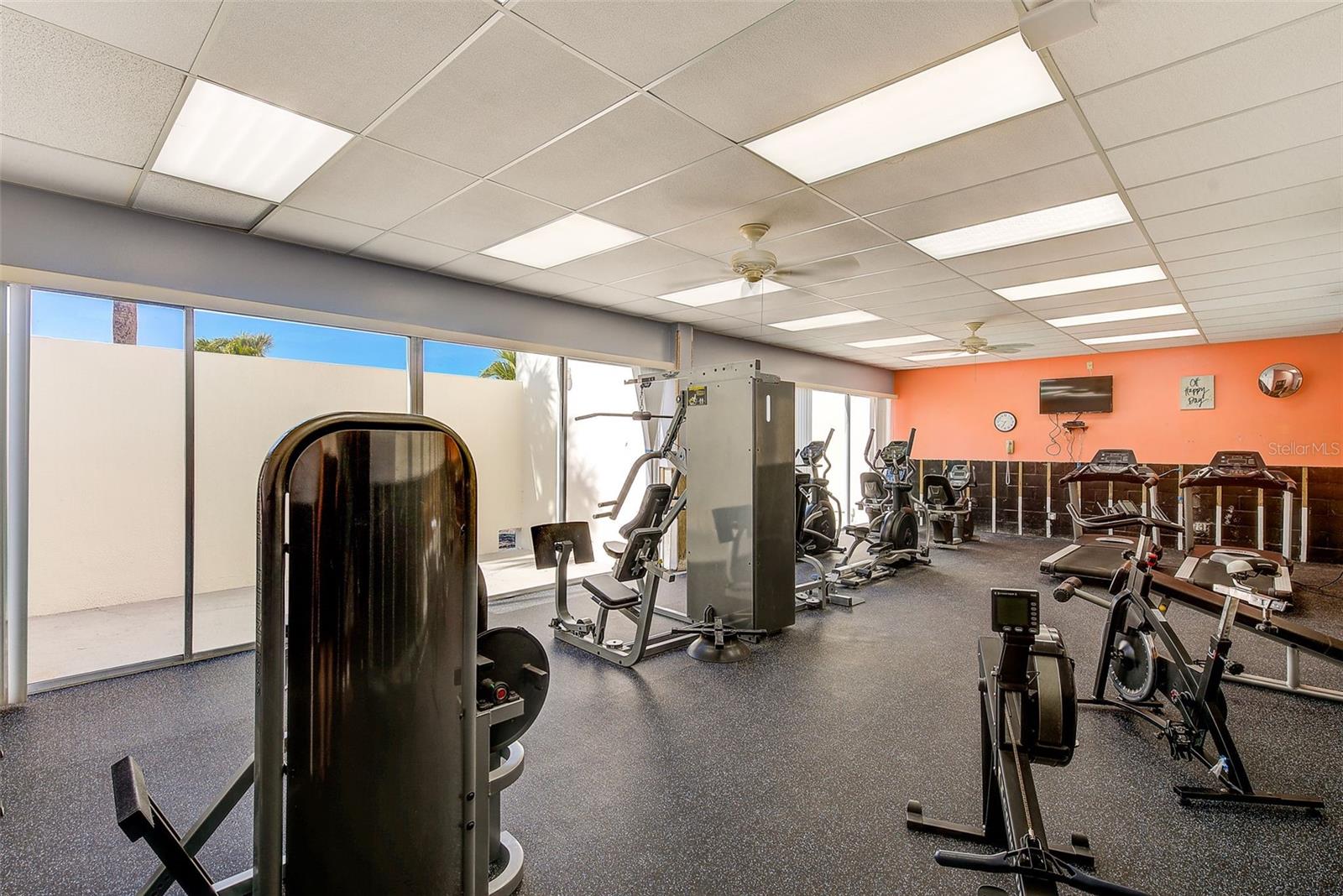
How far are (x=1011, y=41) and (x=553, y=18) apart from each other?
1.43m

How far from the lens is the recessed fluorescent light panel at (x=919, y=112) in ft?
6.60

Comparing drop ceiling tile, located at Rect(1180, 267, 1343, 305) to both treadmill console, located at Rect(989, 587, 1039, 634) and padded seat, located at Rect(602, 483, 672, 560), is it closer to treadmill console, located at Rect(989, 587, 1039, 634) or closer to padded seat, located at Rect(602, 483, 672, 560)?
padded seat, located at Rect(602, 483, 672, 560)

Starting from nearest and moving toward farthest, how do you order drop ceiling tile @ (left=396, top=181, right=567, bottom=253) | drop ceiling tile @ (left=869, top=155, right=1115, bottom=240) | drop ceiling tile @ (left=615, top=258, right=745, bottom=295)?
drop ceiling tile @ (left=869, top=155, right=1115, bottom=240) < drop ceiling tile @ (left=396, top=181, right=567, bottom=253) < drop ceiling tile @ (left=615, top=258, right=745, bottom=295)

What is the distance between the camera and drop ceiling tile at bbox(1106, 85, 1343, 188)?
2.20 meters

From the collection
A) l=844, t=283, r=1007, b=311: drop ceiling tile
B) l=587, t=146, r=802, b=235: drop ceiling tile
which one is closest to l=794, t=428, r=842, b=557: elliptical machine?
l=844, t=283, r=1007, b=311: drop ceiling tile

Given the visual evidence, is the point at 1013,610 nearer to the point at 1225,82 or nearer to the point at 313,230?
the point at 1225,82

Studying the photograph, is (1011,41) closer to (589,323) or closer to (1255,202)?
(1255,202)

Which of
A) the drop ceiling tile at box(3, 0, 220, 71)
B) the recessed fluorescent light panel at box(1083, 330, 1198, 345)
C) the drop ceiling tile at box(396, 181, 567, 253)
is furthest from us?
the recessed fluorescent light panel at box(1083, 330, 1198, 345)

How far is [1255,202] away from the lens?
305cm

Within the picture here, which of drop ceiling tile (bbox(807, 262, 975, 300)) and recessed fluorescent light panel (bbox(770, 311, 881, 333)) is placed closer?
drop ceiling tile (bbox(807, 262, 975, 300))

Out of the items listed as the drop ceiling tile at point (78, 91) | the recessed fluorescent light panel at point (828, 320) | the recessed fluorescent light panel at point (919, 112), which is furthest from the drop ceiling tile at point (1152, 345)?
the drop ceiling tile at point (78, 91)

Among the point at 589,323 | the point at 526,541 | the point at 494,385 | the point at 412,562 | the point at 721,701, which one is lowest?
the point at 721,701

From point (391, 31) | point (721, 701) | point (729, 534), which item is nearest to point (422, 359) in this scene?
point (729, 534)

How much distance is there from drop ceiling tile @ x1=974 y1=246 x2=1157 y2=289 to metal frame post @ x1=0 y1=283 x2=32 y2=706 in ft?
19.1
